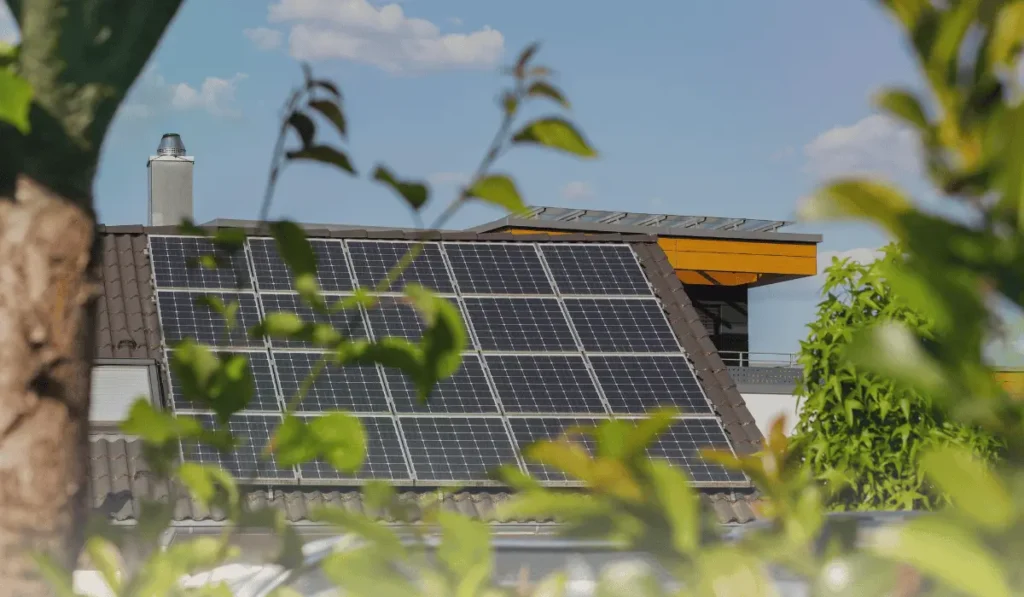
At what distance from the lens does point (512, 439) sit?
10.8 m

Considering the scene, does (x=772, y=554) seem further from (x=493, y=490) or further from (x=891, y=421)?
(x=493, y=490)

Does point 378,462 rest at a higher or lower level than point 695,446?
higher

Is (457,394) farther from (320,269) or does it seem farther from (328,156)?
(328,156)

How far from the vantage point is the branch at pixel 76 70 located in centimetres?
158

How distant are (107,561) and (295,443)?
249 mm

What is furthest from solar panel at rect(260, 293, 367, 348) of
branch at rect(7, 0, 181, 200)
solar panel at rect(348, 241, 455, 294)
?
branch at rect(7, 0, 181, 200)

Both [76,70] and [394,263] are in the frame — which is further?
[394,263]

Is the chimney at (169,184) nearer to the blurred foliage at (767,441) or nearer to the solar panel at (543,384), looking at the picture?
the solar panel at (543,384)

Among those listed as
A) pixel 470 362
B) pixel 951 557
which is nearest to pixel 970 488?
pixel 951 557

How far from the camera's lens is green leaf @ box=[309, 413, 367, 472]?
4.69 feet

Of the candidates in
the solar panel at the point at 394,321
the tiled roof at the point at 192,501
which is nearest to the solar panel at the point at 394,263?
the solar panel at the point at 394,321

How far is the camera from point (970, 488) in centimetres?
74

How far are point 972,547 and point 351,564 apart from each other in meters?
0.52

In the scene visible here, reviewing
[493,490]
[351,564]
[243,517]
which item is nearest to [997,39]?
[351,564]
